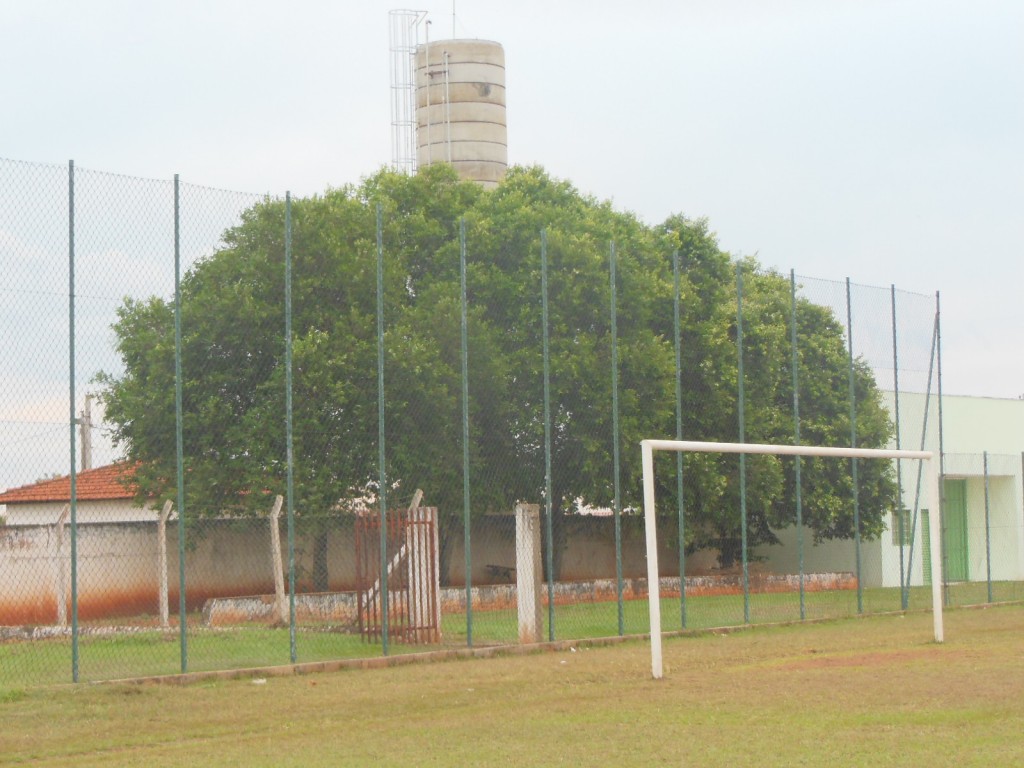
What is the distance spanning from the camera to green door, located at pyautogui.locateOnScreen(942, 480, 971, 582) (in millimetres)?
29906

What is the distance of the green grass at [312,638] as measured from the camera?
13719 millimetres

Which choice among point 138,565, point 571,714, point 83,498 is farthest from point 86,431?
point 138,565

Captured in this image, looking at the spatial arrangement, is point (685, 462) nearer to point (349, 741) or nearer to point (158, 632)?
point (158, 632)

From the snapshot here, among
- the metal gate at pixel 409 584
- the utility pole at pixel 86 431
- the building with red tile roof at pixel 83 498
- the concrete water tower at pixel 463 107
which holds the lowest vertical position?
the metal gate at pixel 409 584

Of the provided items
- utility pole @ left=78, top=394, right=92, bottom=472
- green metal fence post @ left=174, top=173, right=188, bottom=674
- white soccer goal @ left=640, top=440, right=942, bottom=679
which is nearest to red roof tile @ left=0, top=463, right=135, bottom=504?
utility pole @ left=78, top=394, right=92, bottom=472

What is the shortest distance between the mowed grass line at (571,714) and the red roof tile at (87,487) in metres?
2.86

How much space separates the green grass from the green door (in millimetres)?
5241

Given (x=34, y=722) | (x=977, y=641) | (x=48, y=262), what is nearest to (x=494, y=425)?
(x=977, y=641)

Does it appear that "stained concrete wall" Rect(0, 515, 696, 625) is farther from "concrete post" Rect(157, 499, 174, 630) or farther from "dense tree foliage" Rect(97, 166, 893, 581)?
"dense tree foliage" Rect(97, 166, 893, 581)

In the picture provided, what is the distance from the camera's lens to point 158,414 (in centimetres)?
1520

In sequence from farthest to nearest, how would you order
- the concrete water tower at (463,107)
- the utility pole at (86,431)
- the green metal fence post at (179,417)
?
the concrete water tower at (463,107) < the green metal fence post at (179,417) < the utility pole at (86,431)

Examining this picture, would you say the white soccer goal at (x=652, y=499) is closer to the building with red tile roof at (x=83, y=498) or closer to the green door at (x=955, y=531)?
the building with red tile roof at (x=83, y=498)

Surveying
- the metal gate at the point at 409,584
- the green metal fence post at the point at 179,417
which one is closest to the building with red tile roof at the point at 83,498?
the green metal fence post at the point at 179,417

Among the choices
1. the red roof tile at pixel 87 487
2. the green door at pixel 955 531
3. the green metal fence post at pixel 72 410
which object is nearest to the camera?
the green metal fence post at pixel 72 410
